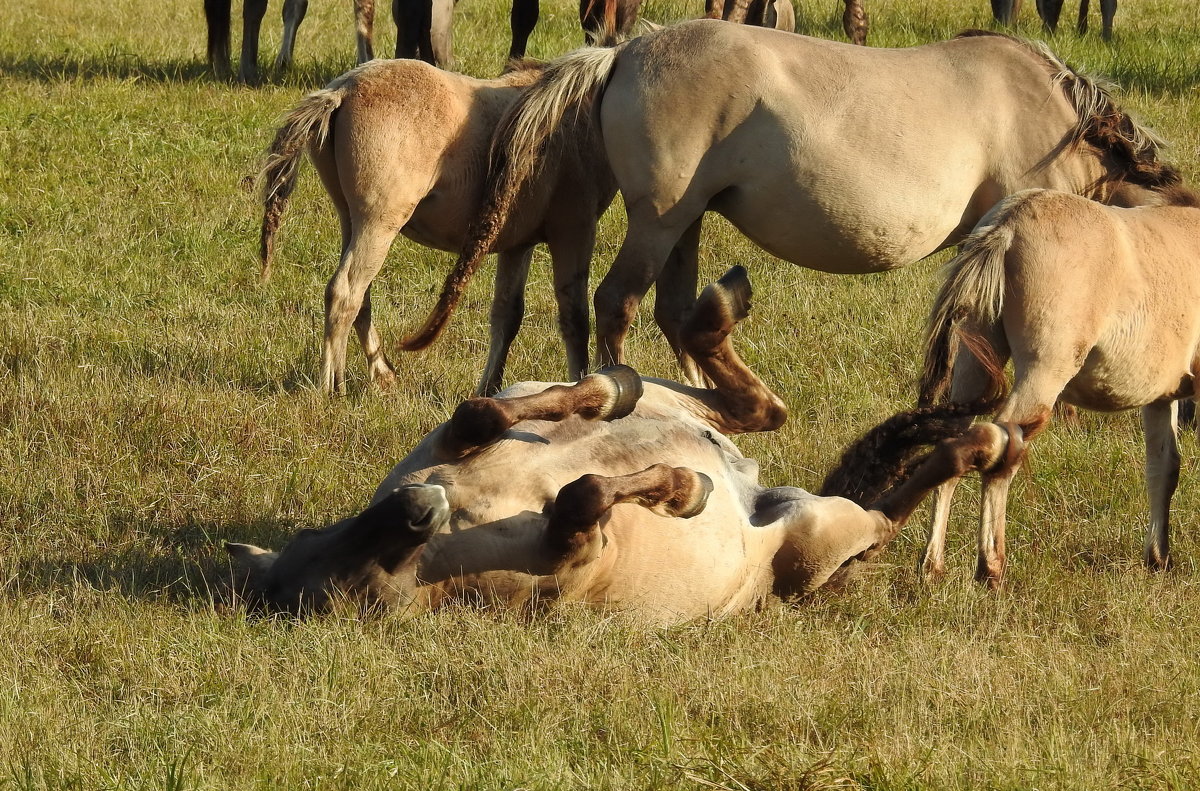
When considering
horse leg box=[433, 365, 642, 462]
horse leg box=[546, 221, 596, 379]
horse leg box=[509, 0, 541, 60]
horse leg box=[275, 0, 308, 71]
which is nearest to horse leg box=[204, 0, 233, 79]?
horse leg box=[275, 0, 308, 71]

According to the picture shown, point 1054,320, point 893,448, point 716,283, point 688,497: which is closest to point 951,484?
point 893,448

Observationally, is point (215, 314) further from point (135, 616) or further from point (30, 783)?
point (30, 783)

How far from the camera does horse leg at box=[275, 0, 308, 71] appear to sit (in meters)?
13.5

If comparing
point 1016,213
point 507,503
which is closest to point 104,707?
point 507,503

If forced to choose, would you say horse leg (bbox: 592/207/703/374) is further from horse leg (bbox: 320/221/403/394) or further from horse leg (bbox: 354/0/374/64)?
horse leg (bbox: 354/0/374/64)

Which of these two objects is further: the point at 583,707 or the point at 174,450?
the point at 174,450

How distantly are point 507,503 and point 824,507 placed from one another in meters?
1.15

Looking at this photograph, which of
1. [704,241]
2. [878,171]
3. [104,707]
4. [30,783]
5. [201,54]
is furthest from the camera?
[201,54]

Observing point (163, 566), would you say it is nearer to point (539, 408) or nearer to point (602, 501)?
point (539, 408)

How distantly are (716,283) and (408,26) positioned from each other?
6892mm

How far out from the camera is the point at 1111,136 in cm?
625

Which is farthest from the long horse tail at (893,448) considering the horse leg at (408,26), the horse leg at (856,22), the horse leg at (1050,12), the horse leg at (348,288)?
the horse leg at (1050,12)

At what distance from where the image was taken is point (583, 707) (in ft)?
12.7

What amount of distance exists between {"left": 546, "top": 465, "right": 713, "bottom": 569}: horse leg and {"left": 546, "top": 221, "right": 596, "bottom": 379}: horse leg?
2649 millimetres
